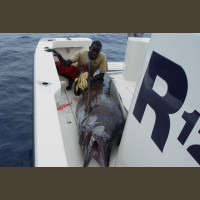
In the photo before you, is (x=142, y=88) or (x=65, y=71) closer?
(x=142, y=88)

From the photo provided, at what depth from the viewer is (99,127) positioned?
2930 mm

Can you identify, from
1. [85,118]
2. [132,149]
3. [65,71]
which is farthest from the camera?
[65,71]

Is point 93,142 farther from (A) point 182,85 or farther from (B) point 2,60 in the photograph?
(B) point 2,60

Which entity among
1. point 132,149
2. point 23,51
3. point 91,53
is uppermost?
point 91,53

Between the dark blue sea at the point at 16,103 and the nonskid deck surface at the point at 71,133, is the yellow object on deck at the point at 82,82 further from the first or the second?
the dark blue sea at the point at 16,103

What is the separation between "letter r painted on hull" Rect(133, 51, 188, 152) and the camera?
55.6 inches

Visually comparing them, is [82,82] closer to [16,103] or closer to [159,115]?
[16,103]

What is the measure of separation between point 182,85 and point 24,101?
455 cm

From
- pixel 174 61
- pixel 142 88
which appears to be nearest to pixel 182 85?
pixel 174 61

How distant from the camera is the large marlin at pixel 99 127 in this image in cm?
276

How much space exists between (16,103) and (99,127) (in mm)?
2983

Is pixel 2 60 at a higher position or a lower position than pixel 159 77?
lower

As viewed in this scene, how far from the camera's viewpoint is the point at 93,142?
2.79 meters

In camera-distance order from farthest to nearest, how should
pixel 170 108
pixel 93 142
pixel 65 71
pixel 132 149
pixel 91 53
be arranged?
pixel 65 71 → pixel 91 53 → pixel 93 142 → pixel 132 149 → pixel 170 108
